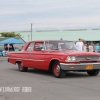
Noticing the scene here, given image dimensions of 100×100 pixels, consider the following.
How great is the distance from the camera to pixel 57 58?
35.9 ft

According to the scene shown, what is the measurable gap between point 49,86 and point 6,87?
54.2 inches

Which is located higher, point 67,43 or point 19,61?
point 67,43

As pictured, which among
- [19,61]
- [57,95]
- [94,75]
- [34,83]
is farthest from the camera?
[19,61]

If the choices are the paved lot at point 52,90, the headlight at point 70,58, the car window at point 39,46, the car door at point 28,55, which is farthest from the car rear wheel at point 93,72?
the car door at point 28,55

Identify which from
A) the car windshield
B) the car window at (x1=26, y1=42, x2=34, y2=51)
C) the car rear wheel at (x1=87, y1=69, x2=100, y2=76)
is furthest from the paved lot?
the car window at (x1=26, y1=42, x2=34, y2=51)

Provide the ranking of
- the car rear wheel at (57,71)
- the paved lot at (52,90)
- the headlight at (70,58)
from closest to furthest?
the paved lot at (52,90) → the headlight at (70,58) → the car rear wheel at (57,71)

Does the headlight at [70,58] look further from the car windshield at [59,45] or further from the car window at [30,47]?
the car window at [30,47]

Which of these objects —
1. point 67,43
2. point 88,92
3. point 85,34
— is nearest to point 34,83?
point 88,92

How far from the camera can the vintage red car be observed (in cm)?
1070

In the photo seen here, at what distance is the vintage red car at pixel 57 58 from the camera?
35.1 feet

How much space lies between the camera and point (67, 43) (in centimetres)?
1225

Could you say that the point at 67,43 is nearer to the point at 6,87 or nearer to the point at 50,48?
the point at 50,48

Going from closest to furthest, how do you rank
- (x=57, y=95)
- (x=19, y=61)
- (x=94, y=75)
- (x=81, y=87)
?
(x=57, y=95) < (x=81, y=87) < (x=94, y=75) < (x=19, y=61)

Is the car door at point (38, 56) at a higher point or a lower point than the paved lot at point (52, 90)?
higher
